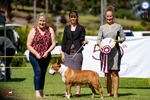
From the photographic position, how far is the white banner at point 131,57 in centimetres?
1292

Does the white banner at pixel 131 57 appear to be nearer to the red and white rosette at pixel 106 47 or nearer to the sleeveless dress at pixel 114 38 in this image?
the sleeveless dress at pixel 114 38

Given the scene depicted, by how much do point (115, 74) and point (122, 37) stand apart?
2.62 feet

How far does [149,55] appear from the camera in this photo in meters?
12.8

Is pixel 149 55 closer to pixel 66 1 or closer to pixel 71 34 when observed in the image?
pixel 71 34

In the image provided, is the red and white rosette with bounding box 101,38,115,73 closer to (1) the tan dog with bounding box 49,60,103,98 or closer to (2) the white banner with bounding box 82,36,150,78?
(1) the tan dog with bounding box 49,60,103,98

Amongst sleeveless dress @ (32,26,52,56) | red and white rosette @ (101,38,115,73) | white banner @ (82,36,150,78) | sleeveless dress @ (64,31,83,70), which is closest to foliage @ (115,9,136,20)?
white banner @ (82,36,150,78)

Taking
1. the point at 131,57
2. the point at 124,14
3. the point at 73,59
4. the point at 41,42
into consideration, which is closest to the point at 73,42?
the point at 73,59

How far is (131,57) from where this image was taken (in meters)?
13.2

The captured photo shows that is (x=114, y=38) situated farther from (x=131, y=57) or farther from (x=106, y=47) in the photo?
(x=131, y=57)

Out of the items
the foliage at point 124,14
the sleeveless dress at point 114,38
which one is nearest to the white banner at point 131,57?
the sleeveless dress at point 114,38

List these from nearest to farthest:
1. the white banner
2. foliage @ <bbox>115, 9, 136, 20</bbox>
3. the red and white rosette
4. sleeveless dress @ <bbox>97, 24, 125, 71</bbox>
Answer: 1. the red and white rosette
2. sleeveless dress @ <bbox>97, 24, 125, 71</bbox>
3. the white banner
4. foliage @ <bbox>115, 9, 136, 20</bbox>

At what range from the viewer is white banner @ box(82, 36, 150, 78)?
1292cm

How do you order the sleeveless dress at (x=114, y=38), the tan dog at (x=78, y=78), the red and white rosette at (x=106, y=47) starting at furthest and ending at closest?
the sleeveless dress at (x=114, y=38) → the red and white rosette at (x=106, y=47) → the tan dog at (x=78, y=78)

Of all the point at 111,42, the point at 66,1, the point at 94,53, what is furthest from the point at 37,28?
the point at 66,1
